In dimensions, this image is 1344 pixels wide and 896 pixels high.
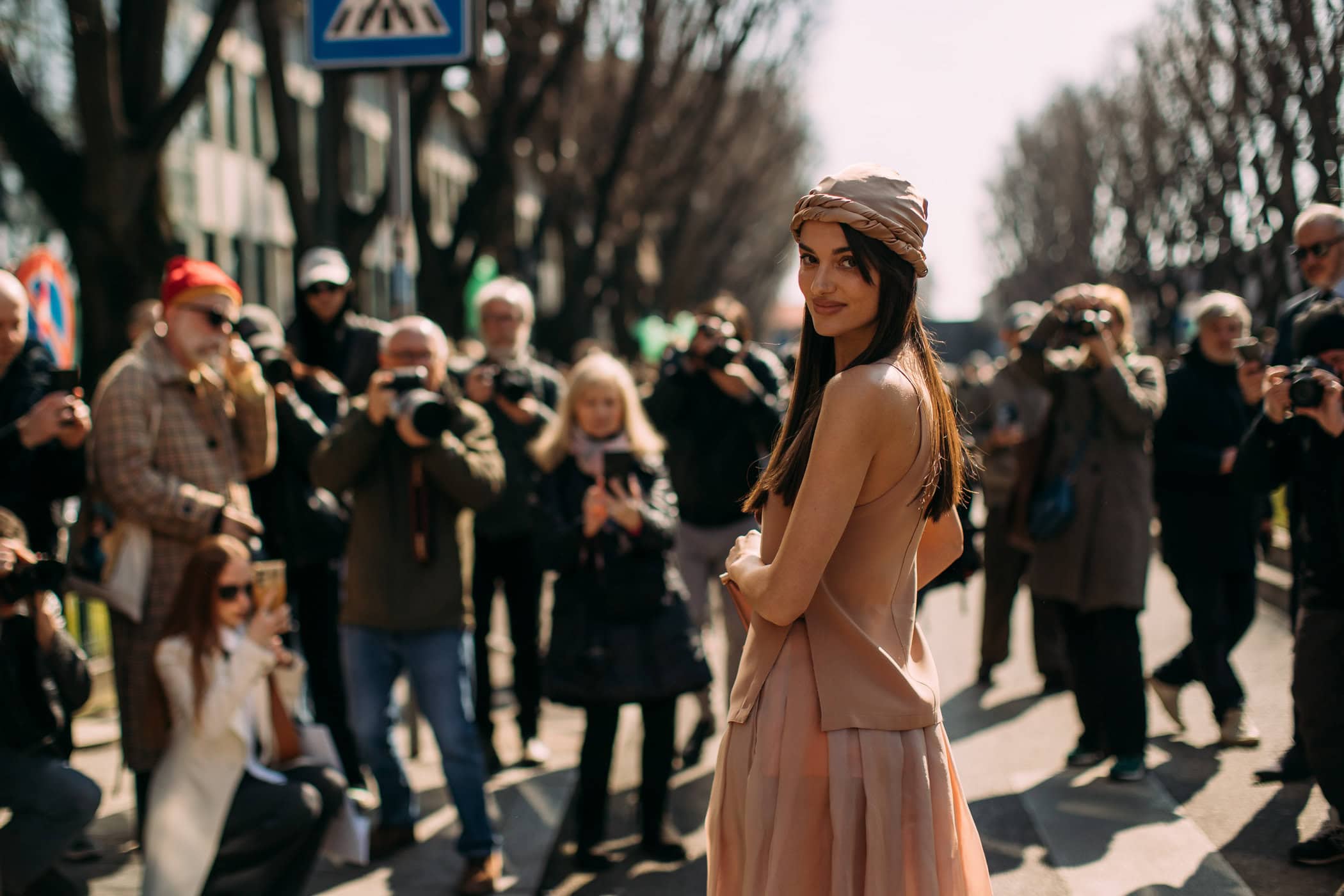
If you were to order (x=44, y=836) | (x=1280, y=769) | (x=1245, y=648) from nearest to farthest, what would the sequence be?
1. (x=44, y=836)
2. (x=1280, y=769)
3. (x=1245, y=648)

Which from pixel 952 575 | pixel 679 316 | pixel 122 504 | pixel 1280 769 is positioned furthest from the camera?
pixel 679 316

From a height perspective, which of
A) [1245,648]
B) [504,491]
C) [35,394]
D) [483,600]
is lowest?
[1245,648]

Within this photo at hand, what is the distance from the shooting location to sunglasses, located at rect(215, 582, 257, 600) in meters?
4.76

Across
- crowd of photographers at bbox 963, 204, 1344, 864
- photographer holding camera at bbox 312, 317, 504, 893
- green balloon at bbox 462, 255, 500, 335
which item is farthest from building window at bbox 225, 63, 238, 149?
photographer holding camera at bbox 312, 317, 504, 893

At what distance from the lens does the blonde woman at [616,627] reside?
539 cm

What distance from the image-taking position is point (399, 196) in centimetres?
642


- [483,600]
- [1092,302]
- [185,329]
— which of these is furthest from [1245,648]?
[185,329]

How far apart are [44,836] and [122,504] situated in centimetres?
128

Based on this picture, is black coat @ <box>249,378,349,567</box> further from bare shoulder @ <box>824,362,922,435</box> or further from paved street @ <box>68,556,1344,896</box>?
bare shoulder @ <box>824,362,922,435</box>

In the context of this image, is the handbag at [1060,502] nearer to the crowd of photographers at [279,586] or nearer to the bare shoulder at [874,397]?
the crowd of photographers at [279,586]

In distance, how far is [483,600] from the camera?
24.3 ft

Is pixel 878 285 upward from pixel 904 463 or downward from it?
upward

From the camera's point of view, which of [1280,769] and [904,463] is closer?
[904,463]

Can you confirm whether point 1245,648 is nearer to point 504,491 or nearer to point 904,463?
point 504,491
